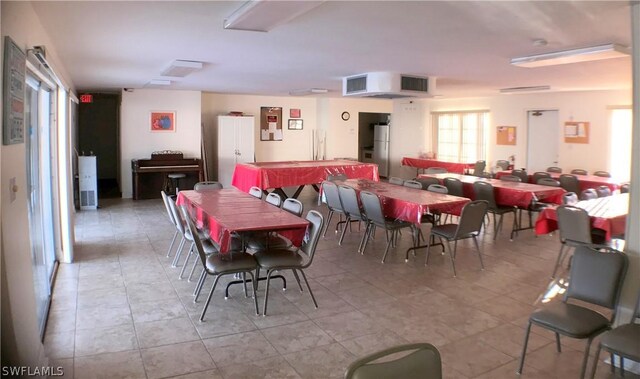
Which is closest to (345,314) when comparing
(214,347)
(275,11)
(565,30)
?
(214,347)

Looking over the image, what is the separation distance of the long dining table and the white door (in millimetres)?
3939

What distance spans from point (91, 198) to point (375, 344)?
7342mm

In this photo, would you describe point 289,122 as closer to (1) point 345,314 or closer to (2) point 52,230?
(2) point 52,230

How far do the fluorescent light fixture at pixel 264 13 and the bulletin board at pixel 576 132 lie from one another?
8549 mm

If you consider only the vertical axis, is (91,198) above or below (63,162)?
below

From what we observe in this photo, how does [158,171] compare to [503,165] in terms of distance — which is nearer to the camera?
[158,171]

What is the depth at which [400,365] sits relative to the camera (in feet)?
5.54

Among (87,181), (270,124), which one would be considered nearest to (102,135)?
(87,181)

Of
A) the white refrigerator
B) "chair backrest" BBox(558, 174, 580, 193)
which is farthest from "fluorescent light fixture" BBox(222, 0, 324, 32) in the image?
the white refrigerator

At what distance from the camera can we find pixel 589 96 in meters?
9.55

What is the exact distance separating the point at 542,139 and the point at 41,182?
9968 mm

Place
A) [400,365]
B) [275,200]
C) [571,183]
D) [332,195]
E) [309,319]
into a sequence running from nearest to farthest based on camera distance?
[400,365] < [309,319] < [275,200] < [332,195] < [571,183]

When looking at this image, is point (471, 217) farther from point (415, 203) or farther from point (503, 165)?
point (503, 165)

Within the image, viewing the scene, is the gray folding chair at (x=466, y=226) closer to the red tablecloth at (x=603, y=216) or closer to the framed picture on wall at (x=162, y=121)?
the red tablecloth at (x=603, y=216)
